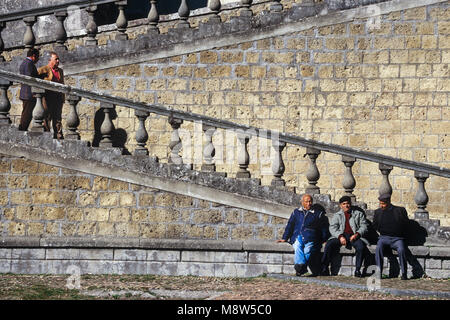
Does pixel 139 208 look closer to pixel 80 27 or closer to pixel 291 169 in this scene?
pixel 291 169

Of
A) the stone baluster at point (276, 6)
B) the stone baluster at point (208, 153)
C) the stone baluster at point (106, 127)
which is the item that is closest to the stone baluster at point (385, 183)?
the stone baluster at point (208, 153)

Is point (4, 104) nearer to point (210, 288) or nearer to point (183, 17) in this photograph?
point (183, 17)

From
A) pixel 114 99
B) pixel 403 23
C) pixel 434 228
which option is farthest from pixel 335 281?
pixel 403 23

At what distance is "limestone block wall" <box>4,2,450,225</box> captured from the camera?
15.9m

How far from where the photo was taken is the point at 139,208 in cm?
1387

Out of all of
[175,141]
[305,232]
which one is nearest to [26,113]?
[175,141]

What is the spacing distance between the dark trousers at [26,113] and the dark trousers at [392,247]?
492 centimetres

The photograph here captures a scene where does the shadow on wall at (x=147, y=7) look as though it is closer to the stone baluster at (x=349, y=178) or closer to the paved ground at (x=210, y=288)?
the stone baluster at (x=349, y=178)

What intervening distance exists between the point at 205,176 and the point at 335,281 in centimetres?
213

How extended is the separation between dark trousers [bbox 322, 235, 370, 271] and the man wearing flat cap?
17cm

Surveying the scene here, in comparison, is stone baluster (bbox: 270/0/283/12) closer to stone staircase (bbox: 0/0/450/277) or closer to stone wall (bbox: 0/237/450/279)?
stone staircase (bbox: 0/0/450/277)

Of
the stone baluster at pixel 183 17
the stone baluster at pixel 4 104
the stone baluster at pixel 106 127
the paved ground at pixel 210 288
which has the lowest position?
the paved ground at pixel 210 288

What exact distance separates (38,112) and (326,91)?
436cm

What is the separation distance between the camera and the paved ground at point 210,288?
12108 mm
